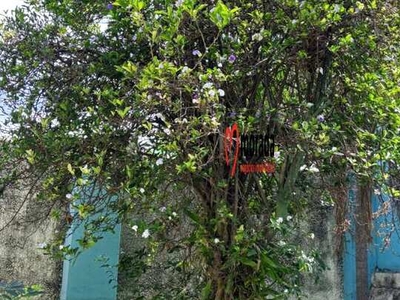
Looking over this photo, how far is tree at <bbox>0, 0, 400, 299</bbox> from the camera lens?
2996 mm

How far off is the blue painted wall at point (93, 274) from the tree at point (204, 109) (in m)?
1.72

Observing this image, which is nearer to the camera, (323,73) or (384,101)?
(384,101)

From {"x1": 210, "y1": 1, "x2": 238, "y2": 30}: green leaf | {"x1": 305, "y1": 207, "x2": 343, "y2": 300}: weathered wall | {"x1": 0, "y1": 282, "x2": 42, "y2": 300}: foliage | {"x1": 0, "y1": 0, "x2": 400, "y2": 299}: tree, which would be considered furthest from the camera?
{"x1": 305, "y1": 207, "x2": 343, "y2": 300}: weathered wall

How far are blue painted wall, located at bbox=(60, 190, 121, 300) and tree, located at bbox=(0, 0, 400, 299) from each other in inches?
67.8

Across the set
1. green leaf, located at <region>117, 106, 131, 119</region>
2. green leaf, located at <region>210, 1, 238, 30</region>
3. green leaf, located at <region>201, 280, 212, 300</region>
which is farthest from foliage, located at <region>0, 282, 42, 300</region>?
green leaf, located at <region>210, 1, 238, 30</region>

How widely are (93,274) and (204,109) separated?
309 centimetres

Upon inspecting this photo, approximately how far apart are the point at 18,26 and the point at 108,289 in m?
2.96

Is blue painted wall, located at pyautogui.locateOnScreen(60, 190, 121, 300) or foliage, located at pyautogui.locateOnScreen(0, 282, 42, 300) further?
blue painted wall, located at pyautogui.locateOnScreen(60, 190, 121, 300)

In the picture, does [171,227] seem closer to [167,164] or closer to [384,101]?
[167,164]

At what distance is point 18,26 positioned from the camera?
3.50 meters

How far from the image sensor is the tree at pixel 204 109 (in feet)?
9.83

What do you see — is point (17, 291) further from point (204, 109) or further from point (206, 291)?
point (204, 109)

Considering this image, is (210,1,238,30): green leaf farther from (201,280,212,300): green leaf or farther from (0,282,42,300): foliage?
(0,282,42,300): foliage

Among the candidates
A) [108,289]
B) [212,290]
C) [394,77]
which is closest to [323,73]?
[394,77]
